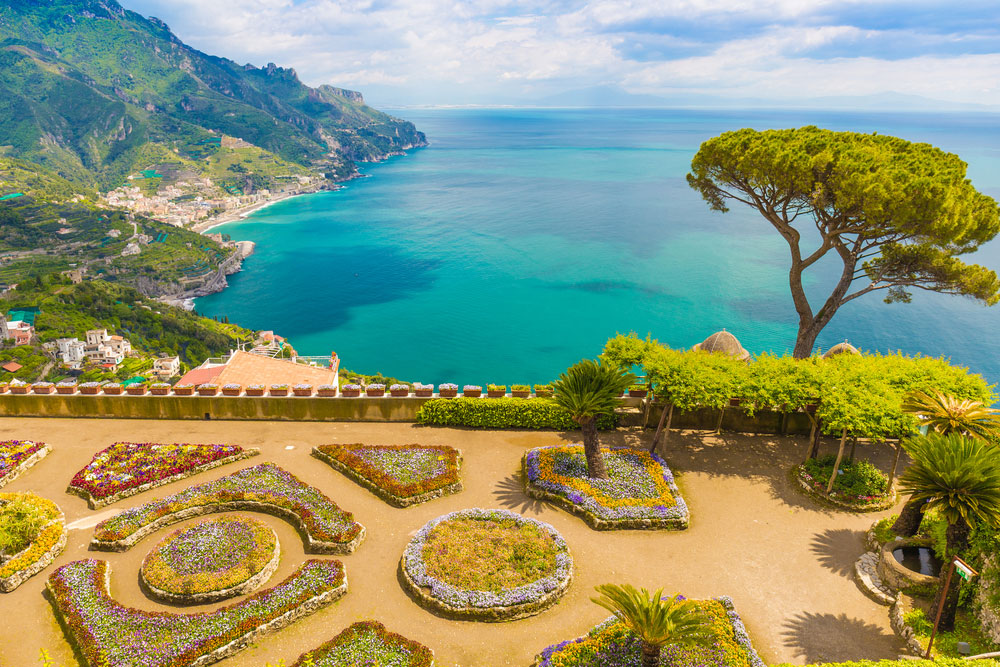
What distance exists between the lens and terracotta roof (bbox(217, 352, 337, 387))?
32903mm

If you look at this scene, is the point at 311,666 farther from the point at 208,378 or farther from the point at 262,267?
the point at 262,267

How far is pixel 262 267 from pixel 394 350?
81.4 metres

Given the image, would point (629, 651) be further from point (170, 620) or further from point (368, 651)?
point (170, 620)

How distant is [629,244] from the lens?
141 meters

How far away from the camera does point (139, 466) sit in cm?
2334

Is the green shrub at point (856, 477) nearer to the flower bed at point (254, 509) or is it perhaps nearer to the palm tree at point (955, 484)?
the palm tree at point (955, 484)

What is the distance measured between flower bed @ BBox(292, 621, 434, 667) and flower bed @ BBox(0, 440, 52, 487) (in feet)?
57.8

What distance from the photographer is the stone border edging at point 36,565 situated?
17.5 m

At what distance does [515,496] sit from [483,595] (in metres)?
5.97

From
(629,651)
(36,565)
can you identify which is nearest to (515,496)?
(629,651)

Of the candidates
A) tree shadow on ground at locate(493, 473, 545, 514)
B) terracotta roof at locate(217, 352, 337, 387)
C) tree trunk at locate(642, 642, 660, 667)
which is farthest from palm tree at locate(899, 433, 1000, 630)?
terracotta roof at locate(217, 352, 337, 387)

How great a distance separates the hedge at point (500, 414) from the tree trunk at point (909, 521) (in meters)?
12.2

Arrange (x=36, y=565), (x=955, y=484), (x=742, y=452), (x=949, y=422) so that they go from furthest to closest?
1. (x=742, y=452)
2. (x=949, y=422)
3. (x=36, y=565)
4. (x=955, y=484)

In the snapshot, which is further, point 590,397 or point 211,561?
point 590,397
